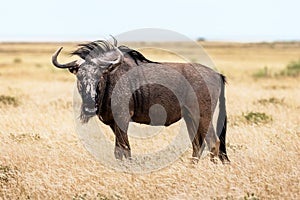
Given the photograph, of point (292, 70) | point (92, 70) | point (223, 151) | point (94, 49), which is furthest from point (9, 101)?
point (292, 70)

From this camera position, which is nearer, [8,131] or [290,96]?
[8,131]

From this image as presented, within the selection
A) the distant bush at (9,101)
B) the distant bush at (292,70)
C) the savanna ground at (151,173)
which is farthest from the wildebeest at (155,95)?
the distant bush at (292,70)

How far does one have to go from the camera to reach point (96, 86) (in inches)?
325

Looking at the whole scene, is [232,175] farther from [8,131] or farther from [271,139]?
[8,131]

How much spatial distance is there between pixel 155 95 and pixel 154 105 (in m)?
0.17

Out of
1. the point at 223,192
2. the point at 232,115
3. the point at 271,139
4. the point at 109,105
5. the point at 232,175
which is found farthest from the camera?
the point at 232,115

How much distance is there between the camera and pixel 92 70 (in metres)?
8.34

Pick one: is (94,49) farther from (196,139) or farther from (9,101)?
(9,101)

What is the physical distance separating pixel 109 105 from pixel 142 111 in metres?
0.65

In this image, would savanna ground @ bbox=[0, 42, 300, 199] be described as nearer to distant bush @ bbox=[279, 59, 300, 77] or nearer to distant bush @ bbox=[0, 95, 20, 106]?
distant bush @ bbox=[0, 95, 20, 106]

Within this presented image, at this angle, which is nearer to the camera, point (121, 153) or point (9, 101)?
point (121, 153)

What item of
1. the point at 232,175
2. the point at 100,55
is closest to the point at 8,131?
the point at 100,55

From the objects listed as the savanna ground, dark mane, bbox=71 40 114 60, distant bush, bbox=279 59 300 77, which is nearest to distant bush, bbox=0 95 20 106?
the savanna ground

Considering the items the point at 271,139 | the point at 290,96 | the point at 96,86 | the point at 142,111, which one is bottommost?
the point at 290,96
